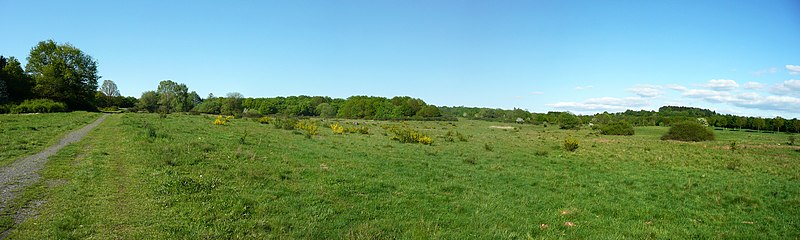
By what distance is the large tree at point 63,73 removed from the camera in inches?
2292

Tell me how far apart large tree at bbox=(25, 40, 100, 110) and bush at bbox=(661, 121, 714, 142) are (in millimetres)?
96552

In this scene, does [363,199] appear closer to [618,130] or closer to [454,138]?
[454,138]

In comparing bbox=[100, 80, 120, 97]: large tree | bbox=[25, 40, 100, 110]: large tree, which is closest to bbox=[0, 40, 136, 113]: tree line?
bbox=[25, 40, 100, 110]: large tree

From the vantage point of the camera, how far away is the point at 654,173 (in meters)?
20.7

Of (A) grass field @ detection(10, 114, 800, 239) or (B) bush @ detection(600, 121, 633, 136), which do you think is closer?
(A) grass field @ detection(10, 114, 800, 239)

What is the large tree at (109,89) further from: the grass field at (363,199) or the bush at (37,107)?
the grass field at (363,199)

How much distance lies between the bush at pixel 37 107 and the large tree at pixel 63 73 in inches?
360

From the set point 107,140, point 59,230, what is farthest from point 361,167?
point 107,140

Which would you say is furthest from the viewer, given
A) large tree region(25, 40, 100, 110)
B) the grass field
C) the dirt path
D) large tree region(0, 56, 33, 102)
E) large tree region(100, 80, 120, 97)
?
large tree region(100, 80, 120, 97)

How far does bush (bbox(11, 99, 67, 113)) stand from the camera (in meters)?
A: 45.6

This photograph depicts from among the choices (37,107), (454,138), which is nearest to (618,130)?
(454,138)

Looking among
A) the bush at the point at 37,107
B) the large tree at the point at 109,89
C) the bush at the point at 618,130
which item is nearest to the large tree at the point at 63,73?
the bush at the point at 37,107

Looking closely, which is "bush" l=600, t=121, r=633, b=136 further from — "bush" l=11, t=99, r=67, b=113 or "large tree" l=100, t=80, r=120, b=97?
"large tree" l=100, t=80, r=120, b=97

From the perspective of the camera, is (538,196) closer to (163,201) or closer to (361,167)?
(361,167)
